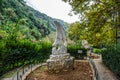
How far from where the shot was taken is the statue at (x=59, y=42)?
56.1 feet

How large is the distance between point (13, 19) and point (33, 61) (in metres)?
27.8

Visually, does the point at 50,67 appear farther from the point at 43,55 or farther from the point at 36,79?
the point at 43,55

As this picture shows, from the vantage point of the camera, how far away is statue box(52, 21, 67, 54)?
1709 cm

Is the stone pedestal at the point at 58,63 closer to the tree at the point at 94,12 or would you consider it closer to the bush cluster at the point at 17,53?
the bush cluster at the point at 17,53

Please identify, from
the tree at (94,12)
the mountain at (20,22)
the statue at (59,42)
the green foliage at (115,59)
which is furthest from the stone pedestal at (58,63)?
the mountain at (20,22)

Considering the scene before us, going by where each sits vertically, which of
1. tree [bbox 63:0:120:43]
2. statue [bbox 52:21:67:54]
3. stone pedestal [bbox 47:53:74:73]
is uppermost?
tree [bbox 63:0:120:43]

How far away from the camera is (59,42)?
697 inches

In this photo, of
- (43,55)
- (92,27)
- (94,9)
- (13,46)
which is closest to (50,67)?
(13,46)

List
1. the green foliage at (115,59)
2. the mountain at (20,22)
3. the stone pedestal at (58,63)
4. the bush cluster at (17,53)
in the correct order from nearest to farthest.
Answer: the green foliage at (115,59) < the bush cluster at (17,53) < the stone pedestal at (58,63) < the mountain at (20,22)

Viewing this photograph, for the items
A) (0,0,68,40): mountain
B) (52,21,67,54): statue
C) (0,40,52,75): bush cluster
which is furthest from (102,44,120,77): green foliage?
(0,0,68,40): mountain

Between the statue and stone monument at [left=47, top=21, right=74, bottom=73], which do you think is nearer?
stone monument at [left=47, top=21, right=74, bottom=73]

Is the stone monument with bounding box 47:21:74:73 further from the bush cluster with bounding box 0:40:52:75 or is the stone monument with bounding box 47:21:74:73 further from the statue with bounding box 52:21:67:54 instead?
the bush cluster with bounding box 0:40:52:75

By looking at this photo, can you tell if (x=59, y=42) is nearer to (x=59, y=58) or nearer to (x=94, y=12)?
(x=59, y=58)

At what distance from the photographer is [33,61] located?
21750 mm
